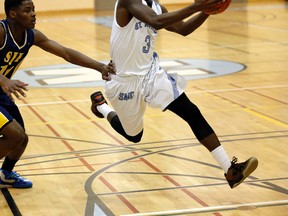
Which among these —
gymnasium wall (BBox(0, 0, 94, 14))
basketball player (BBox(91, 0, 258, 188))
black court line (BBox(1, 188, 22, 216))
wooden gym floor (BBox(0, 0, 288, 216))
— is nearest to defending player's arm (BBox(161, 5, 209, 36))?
basketball player (BBox(91, 0, 258, 188))

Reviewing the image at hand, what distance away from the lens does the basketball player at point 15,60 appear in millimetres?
5605

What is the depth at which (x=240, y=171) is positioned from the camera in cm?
550

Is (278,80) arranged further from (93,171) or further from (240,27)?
(240,27)

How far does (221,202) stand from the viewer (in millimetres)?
5520

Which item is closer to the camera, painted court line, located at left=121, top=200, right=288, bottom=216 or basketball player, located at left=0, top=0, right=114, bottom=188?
painted court line, located at left=121, top=200, right=288, bottom=216

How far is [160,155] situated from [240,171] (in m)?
1.68

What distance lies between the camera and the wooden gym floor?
5.57m

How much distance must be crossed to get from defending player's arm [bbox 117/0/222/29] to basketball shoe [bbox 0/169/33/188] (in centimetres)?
167

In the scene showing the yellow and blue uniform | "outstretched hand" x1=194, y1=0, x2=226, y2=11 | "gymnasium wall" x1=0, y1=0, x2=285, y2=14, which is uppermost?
"outstretched hand" x1=194, y1=0, x2=226, y2=11

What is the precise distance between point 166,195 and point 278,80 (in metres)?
5.67

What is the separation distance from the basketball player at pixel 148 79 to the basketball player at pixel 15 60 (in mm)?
175

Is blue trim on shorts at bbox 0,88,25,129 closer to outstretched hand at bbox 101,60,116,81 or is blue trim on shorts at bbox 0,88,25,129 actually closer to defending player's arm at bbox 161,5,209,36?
outstretched hand at bbox 101,60,116,81

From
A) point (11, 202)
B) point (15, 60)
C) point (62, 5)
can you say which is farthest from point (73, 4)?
point (11, 202)

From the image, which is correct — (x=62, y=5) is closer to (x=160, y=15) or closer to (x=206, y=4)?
(x=160, y=15)
